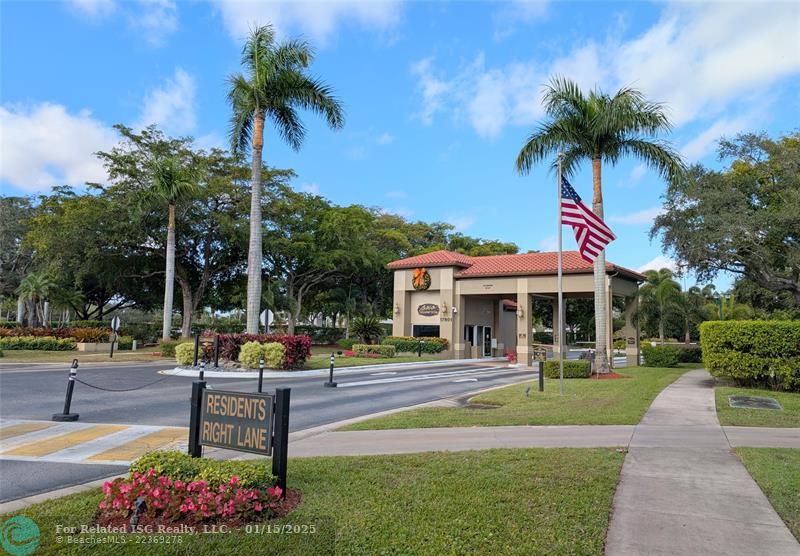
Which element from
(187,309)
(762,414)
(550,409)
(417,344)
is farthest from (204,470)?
(187,309)

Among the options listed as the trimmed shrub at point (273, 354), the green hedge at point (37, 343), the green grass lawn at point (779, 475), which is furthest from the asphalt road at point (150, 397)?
the green hedge at point (37, 343)

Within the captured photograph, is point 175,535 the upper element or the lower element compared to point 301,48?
lower

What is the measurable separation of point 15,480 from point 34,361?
2437 centimetres

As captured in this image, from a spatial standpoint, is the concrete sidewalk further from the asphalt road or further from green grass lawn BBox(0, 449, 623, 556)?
the asphalt road

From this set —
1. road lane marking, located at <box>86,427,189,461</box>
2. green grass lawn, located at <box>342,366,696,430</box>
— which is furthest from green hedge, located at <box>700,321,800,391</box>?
road lane marking, located at <box>86,427,189,461</box>

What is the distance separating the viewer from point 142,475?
5.03 m

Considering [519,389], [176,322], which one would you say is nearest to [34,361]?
[519,389]

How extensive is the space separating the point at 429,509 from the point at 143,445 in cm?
537

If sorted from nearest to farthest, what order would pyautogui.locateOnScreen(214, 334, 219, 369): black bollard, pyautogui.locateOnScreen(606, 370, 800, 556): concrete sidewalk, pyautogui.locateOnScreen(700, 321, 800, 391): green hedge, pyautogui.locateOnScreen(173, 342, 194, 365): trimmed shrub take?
pyautogui.locateOnScreen(606, 370, 800, 556): concrete sidewalk → pyautogui.locateOnScreen(700, 321, 800, 391): green hedge → pyautogui.locateOnScreen(214, 334, 219, 369): black bollard → pyautogui.locateOnScreen(173, 342, 194, 365): trimmed shrub

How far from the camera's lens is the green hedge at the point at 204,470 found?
497cm

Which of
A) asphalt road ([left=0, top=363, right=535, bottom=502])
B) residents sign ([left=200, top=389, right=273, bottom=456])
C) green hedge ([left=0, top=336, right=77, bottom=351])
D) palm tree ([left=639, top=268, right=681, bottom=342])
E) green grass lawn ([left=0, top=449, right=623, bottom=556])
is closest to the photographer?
green grass lawn ([left=0, top=449, right=623, bottom=556])

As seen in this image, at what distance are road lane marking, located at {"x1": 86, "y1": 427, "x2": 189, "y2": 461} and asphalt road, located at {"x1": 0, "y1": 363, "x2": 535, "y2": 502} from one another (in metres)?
0.46

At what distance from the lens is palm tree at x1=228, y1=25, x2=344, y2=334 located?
2216cm

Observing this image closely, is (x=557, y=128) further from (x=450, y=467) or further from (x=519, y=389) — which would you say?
(x=450, y=467)
